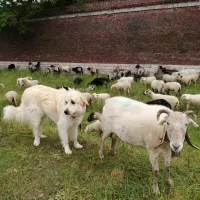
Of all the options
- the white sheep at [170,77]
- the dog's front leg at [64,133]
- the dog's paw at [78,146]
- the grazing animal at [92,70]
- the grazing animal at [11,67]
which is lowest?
the grazing animal at [11,67]

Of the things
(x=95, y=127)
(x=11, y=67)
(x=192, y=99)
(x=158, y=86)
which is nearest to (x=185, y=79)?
(x=158, y=86)

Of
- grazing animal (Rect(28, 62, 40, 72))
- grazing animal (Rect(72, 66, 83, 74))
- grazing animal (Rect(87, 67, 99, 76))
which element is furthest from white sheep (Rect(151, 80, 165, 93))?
grazing animal (Rect(28, 62, 40, 72))

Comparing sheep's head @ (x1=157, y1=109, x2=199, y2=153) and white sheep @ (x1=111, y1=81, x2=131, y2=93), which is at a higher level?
sheep's head @ (x1=157, y1=109, x2=199, y2=153)

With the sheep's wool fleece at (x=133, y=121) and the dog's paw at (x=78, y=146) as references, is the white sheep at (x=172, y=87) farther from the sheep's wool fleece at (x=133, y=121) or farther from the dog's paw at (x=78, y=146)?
the sheep's wool fleece at (x=133, y=121)

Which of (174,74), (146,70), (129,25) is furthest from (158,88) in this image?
(129,25)

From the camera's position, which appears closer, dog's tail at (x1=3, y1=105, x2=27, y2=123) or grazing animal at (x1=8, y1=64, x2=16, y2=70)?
dog's tail at (x1=3, y1=105, x2=27, y2=123)

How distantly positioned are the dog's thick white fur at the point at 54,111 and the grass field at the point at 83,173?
1.11 ft

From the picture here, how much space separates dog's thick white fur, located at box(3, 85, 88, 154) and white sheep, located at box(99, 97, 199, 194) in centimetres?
56

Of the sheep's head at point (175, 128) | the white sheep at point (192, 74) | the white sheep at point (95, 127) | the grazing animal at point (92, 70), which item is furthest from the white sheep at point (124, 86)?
the sheep's head at point (175, 128)

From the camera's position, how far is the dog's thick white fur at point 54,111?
5.63 metres

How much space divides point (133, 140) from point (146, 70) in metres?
12.8

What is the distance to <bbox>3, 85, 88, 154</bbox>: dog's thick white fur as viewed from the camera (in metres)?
5.63

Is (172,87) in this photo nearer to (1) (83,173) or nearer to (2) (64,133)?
(2) (64,133)

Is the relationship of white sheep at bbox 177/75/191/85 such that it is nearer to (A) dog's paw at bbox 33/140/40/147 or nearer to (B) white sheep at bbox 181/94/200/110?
(B) white sheep at bbox 181/94/200/110
